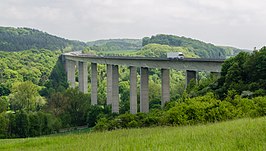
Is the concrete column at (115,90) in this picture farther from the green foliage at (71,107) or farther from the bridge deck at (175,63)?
the green foliage at (71,107)

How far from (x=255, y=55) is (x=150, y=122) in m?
11.3

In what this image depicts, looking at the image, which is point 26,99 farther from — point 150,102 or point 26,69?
point 26,69

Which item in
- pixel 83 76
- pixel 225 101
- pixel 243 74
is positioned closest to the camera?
pixel 225 101

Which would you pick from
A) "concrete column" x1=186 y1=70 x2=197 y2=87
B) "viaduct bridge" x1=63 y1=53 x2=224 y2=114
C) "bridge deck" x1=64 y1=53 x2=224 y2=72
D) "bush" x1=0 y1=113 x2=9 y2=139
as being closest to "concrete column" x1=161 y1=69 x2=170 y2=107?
"viaduct bridge" x1=63 y1=53 x2=224 y2=114

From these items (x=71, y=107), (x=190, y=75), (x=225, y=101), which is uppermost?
(x=190, y=75)

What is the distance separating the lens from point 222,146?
8969 mm

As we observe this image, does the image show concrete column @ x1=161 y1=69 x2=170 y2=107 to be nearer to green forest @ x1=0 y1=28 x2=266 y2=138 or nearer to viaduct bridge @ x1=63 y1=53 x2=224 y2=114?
viaduct bridge @ x1=63 y1=53 x2=224 y2=114

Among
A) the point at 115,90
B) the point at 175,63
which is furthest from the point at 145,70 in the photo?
the point at 115,90

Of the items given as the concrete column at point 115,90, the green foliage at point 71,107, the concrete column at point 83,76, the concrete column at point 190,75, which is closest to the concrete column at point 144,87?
the concrete column at point 190,75

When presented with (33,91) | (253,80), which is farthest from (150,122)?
(33,91)

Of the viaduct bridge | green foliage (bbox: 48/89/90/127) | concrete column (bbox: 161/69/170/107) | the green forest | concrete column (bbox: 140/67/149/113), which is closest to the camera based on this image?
the green forest

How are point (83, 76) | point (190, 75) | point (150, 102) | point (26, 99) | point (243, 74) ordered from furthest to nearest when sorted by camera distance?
point (83, 76) → point (26, 99) → point (150, 102) → point (190, 75) → point (243, 74)

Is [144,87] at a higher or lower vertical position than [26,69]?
higher

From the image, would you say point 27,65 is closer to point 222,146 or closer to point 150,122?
point 150,122
